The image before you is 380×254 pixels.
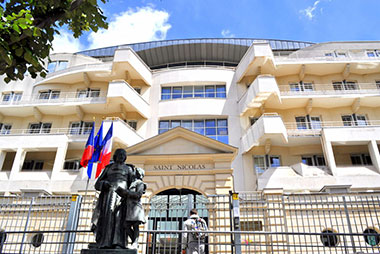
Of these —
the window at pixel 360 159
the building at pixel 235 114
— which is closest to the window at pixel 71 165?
the building at pixel 235 114

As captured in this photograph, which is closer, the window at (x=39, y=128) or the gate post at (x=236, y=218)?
the gate post at (x=236, y=218)

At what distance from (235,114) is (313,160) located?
748 centimetres

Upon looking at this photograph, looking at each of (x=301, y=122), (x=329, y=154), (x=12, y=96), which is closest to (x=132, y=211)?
(x=329, y=154)

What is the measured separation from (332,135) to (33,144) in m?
24.6

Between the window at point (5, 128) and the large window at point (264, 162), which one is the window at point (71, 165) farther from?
the large window at point (264, 162)

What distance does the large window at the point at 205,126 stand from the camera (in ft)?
72.1

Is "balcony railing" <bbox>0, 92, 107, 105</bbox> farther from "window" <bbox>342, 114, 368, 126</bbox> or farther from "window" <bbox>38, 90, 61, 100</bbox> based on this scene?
"window" <bbox>342, 114, 368, 126</bbox>

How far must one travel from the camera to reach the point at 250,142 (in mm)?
19938

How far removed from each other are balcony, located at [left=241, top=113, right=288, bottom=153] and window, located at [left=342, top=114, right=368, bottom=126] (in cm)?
698

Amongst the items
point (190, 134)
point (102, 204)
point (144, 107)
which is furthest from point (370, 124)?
point (102, 204)

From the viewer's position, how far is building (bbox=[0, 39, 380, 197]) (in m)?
19.8

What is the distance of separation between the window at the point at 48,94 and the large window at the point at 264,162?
20.1 metres

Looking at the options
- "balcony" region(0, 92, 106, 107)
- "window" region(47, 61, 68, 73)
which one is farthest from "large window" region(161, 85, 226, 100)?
"window" region(47, 61, 68, 73)

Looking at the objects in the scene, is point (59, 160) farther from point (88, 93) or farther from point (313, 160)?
point (313, 160)
